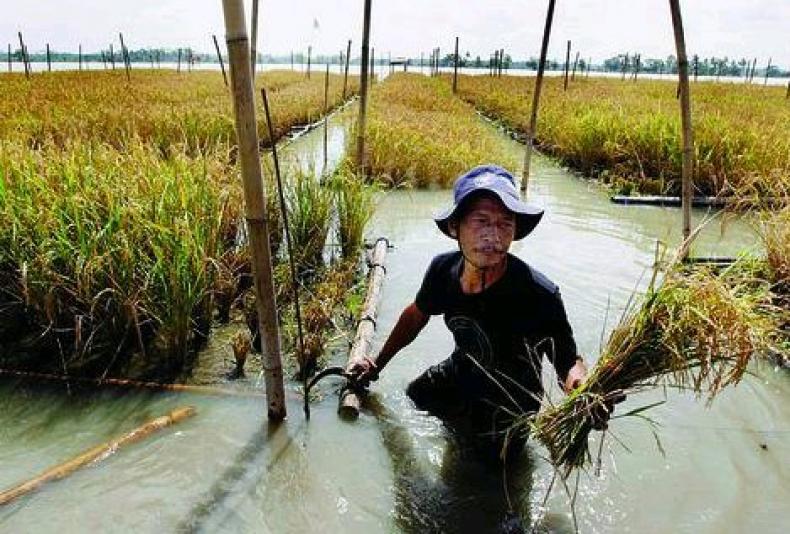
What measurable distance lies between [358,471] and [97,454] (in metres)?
1.05

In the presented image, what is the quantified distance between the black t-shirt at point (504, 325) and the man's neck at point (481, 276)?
0.02 meters

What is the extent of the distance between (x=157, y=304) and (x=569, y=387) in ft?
6.85

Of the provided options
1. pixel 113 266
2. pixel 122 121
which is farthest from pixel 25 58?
pixel 113 266

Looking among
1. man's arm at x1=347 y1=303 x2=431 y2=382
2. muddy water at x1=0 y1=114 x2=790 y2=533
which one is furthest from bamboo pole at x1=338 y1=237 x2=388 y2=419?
man's arm at x1=347 y1=303 x2=431 y2=382

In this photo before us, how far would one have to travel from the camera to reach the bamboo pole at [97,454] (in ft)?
7.63

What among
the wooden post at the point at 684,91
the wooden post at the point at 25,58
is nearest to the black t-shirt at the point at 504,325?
the wooden post at the point at 684,91

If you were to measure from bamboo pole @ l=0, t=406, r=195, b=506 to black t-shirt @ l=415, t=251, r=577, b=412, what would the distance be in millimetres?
1239

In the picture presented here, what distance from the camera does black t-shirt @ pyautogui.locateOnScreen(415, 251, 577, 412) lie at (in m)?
2.32

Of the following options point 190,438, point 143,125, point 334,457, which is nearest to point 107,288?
point 190,438

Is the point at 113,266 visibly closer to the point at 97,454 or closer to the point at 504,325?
the point at 97,454

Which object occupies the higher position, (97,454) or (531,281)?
(531,281)

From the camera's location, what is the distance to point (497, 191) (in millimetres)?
2119

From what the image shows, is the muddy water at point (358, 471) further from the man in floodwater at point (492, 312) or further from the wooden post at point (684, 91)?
the wooden post at point (684, 91)

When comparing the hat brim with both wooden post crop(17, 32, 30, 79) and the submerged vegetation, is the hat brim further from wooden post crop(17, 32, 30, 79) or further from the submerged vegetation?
wooden post crop(17, 32, 30, 79)
